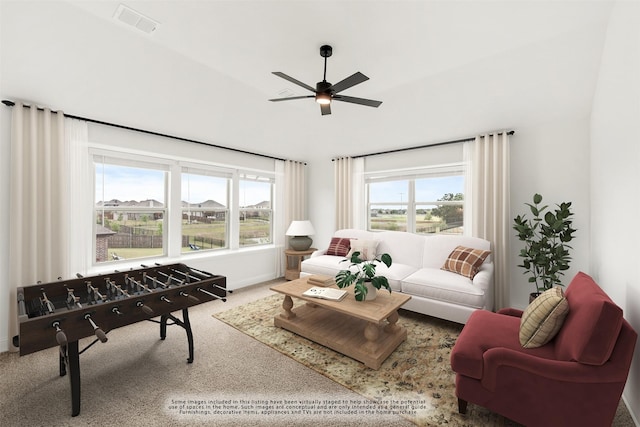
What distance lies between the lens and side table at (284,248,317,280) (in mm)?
4848

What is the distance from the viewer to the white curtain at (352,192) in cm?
493

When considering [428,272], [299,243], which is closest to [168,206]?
[299,243]

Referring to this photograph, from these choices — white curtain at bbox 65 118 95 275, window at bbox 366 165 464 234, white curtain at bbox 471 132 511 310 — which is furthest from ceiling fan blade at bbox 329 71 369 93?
white curtain at bbox 65 118 95 275

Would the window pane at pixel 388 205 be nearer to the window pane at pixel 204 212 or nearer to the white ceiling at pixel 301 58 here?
the white ceiling at pixel 301 58

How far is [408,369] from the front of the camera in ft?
7.36

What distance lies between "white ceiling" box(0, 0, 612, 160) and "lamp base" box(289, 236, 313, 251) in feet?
7.07

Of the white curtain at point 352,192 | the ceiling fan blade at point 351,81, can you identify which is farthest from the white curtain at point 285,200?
the ceiling fan blade at point 351,81

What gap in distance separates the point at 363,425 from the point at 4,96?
13.2 feet

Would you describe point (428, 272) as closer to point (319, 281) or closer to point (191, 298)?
point (319, 281)

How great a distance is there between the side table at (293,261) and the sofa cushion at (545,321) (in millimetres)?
3514

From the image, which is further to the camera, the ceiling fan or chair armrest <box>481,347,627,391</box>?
the ceiling fan

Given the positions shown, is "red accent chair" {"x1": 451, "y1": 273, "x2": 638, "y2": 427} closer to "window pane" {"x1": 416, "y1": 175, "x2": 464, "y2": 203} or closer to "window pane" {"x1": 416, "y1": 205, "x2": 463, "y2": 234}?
"window pane" {"x1": 416, "y1": 205, "x2": 463, "y2": 234}

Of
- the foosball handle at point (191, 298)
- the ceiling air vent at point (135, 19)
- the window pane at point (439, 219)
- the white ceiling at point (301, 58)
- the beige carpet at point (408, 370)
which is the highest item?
the ceiling air vent at point (135, 19)

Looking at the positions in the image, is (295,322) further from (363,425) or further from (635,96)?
(635,96)
